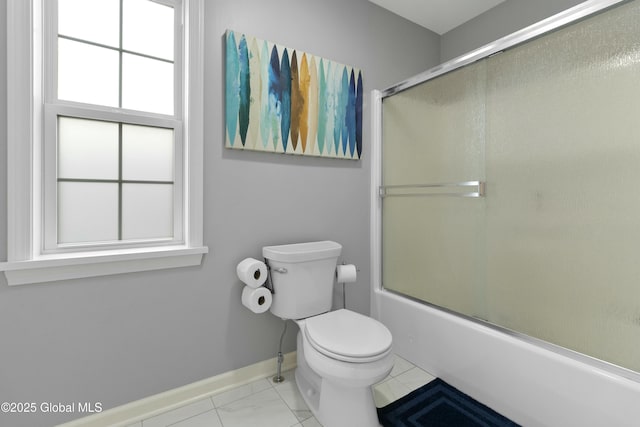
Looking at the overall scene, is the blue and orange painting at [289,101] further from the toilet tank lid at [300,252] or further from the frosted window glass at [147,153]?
the toilet tank lid at [300,252]

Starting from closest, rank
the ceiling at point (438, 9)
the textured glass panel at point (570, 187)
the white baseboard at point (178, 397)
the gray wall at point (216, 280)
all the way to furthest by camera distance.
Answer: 1. the textured glass panel at point (570, 187)
2. the gray wall at point (216, 280)
3. the white baseboard at point (178, 397)
4. the ceiling at point (438, 9)

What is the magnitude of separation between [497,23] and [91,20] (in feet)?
8.15

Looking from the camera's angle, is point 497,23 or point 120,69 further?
point 497,23

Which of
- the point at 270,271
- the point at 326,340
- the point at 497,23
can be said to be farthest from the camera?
the point at 497,23

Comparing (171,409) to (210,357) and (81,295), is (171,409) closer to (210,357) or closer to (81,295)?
(210,357)

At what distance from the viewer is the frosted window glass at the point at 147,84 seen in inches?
57.6

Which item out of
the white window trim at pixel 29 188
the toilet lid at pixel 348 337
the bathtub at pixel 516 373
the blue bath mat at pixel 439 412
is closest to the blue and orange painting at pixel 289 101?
the white window trim at pixel 29 188

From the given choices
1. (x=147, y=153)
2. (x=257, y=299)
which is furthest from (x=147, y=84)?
(x=257, y=299)

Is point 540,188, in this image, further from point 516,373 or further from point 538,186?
point 516,373

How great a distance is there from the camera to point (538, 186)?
1.40 m

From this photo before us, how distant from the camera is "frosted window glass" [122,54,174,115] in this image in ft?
4.80

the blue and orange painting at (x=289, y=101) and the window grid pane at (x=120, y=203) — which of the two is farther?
the blue and orange painting at (x=289, y=101)

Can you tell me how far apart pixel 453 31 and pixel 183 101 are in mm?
2187

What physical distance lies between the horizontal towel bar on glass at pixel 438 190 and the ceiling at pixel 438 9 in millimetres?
1285
